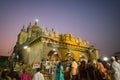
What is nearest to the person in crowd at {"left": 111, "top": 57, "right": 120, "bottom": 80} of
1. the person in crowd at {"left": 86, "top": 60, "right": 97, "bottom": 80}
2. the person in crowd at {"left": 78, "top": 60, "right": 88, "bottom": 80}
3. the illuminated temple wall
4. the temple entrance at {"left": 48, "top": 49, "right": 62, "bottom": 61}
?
the person in crowd at {"left": 86, "top": 60, "right": 97, "bottom": 80}

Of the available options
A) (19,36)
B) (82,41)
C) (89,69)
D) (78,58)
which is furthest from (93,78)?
(19,36)

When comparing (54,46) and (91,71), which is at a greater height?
(54,46)

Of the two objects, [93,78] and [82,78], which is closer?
[93,78]

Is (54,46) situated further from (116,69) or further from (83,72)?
(116,69)

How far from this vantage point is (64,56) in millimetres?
23516

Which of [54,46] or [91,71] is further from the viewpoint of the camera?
[54,46]

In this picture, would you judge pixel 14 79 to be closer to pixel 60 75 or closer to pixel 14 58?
pixel 60 75

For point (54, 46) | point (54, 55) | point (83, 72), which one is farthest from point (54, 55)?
point (83, 72)

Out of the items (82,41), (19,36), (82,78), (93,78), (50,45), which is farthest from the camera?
(19,36)

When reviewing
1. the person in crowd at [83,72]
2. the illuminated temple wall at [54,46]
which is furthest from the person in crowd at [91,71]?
the illuminated temple wall at [54,46]

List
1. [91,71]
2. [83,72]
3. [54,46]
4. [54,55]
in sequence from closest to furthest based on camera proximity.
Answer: [91,71]
[83,72]
[54,55]
[54,46]

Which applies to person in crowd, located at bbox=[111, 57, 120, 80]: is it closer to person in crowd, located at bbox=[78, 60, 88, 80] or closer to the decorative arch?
person in crowd, located at bbox=[78, 60, 88, 80]

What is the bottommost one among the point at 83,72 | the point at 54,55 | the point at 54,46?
the point at 83,72

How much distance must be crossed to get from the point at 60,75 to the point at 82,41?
19.0 m
